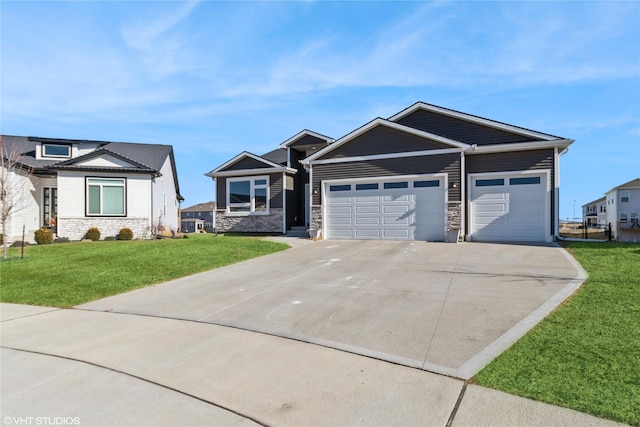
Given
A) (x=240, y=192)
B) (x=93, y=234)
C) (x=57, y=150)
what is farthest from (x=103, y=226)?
(x=240, y=192)

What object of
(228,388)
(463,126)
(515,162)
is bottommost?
Answer: (228,388)

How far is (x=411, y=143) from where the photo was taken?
15570 millimetres

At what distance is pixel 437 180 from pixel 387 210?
245 centimetres

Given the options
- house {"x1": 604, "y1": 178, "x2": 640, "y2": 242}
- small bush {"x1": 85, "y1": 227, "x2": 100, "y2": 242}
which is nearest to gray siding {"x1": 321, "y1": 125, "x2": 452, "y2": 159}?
small bush {"x1": 85, "y1": 227, "x2": 100, "y2": 242}

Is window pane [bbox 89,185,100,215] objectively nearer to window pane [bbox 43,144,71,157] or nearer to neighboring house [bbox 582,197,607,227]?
window pane [bbox 43,144,71,157]

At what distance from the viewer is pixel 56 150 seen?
21281mm

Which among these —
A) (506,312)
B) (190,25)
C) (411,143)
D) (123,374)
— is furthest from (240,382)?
(411,143)

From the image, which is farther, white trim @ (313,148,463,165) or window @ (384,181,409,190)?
window @ (384,181,409,190)

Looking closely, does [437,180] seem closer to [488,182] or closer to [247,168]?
[488,182]

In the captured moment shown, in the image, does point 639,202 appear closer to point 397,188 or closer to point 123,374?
point 397,188

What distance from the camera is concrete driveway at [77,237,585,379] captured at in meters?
4.55

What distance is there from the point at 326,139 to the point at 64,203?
1426 centimetres

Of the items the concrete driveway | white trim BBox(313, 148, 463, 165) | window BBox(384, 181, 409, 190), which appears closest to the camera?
the concrete driveway

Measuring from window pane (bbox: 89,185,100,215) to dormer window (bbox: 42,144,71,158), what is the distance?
185 inches
